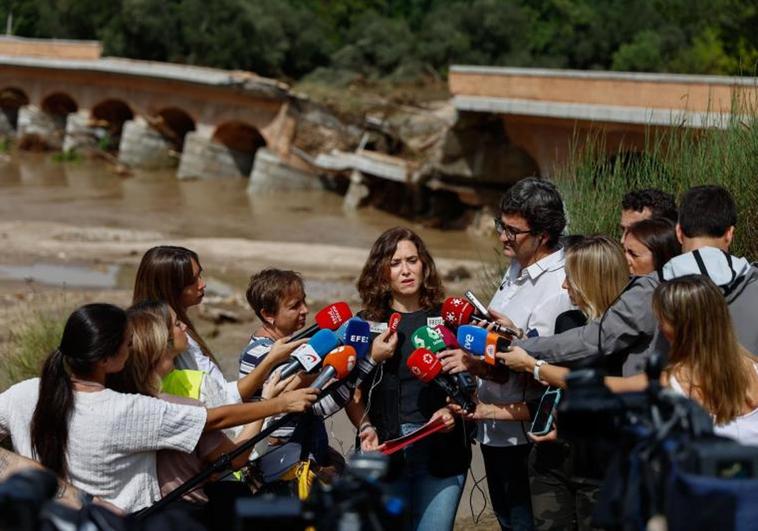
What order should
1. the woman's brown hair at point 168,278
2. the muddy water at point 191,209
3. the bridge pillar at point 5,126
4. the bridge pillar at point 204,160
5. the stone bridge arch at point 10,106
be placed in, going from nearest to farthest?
the woman's brown hair at point 168,278, the muddy water at point 191,209, the bridge pillar at point 204,160, the stone bridge arch at point 10,106, the bridge pillar at point 5,126

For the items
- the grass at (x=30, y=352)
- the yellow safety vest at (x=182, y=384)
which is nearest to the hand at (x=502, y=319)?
the yellow safety vest at (x=182, y=384)

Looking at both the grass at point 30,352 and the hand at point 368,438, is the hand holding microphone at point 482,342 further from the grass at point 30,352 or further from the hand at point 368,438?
the grass at point 30,352

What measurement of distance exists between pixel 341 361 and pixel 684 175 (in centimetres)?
337

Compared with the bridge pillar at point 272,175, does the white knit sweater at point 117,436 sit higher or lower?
lower

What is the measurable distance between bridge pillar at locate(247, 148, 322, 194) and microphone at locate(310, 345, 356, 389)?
2869cm

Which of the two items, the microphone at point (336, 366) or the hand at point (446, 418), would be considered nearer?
the microphone at point (336, 366)

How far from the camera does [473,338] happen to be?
4.16m

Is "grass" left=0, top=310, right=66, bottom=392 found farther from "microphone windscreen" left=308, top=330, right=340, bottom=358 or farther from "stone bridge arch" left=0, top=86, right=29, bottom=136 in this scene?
"stone bridge arch" left=0, top=86, right=29, bottom=136

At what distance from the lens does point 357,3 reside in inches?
1844

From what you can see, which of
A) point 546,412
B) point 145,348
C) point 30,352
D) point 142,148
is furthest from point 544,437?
point 142,148

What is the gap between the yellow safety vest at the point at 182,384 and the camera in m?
4.24

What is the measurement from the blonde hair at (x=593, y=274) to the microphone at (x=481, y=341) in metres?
0.35

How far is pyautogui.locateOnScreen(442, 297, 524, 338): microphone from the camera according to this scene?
4.34 m

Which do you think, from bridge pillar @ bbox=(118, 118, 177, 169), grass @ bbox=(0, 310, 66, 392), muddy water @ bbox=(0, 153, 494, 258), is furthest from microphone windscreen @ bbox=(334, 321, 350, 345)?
bridge pillar @ bbox=(118, 118, 177, 169)
